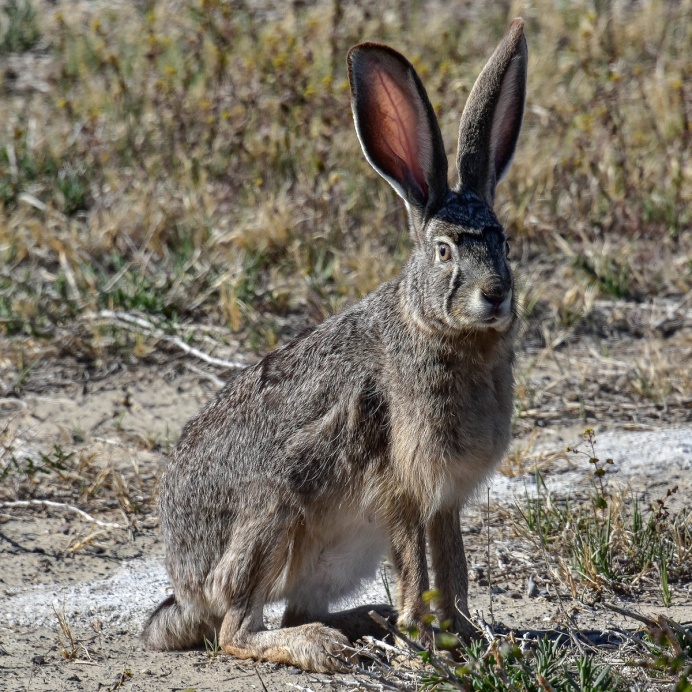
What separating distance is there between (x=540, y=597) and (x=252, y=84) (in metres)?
5.09

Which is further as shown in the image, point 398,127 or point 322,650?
point 398,127

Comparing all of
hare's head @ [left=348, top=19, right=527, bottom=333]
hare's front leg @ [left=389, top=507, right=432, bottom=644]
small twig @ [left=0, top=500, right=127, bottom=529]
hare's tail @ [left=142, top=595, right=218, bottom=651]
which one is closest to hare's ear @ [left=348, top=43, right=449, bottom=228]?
hare's head @ [left=348, top=19, right=527, bottom=333]

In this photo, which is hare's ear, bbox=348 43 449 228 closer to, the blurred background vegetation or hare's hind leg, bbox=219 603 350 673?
hare's hind leg, bbox=219 603 350 673

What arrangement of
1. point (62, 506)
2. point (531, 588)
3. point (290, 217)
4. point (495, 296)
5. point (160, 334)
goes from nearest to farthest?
point (495, 296) < point (531, 588) < point (62, 506) < point (160, 334) < point (290, 217)

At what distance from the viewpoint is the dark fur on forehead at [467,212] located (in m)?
3.61

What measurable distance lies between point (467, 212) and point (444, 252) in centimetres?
17

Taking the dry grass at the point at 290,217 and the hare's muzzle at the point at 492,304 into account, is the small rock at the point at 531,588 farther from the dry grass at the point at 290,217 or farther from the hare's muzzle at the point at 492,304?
the hare's muzzle at the point at 492,304

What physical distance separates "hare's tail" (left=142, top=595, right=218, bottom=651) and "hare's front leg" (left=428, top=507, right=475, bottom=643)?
894mm

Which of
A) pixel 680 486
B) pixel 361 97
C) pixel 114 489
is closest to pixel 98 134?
pixel 114 489

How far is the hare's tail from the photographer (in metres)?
3.95

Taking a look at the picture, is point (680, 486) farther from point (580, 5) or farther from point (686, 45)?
point (580, 5)

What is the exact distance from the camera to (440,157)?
3.70 metres

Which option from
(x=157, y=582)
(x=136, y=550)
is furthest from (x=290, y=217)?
(x=157, y=582)

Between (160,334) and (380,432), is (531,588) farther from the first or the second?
(160,334)
